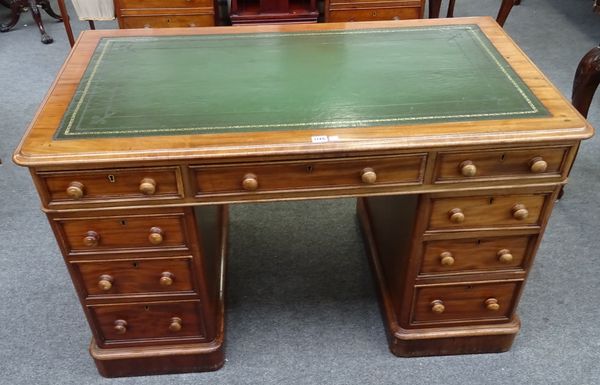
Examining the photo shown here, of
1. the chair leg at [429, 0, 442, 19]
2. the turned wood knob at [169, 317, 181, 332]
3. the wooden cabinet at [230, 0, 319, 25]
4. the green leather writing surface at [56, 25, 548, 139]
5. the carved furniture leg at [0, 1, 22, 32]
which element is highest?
the green leather writing surface at [56, 25, 548, 139]

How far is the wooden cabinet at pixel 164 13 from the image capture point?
2.54m

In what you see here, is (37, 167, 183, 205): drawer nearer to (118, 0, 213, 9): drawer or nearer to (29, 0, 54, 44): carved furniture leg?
(118, 0, 213, 9): drawer

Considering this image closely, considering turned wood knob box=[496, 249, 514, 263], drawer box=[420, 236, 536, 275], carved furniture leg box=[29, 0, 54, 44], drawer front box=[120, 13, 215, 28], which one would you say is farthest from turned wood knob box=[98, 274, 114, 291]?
carved furniture leg box=[29, 0, 54, 44]

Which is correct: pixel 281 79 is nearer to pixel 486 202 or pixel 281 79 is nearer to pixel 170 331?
pixel 486 202

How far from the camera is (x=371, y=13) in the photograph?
8.70ft

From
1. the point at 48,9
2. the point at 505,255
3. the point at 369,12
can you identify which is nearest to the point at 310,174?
the point at 505,255

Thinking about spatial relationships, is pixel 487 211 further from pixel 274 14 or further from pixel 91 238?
pixel 274 14

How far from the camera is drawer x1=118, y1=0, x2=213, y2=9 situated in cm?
253

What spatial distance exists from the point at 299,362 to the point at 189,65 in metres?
0.88

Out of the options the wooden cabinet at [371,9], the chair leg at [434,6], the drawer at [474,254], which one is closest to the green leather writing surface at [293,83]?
the drawer at [474,254]

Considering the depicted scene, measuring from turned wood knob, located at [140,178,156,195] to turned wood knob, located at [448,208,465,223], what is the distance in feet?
2.23

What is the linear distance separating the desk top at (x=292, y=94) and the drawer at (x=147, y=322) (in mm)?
486

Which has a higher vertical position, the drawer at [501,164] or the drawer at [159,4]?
the drawer at [501,164]

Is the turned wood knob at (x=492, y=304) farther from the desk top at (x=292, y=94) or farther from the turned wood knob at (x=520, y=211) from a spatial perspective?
the desk top at (x=292, y=94)
